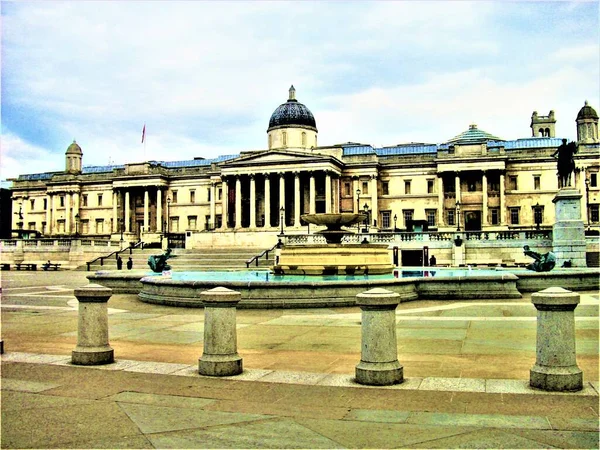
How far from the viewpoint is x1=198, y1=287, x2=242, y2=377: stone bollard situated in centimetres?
1001

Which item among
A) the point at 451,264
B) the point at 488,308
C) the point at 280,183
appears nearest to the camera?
the point at 488,308

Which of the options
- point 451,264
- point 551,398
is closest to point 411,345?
point 551,398

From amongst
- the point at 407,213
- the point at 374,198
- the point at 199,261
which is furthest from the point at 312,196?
the point at 199,261

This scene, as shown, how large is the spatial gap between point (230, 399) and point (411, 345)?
210 inches

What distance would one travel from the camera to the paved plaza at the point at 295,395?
672cm

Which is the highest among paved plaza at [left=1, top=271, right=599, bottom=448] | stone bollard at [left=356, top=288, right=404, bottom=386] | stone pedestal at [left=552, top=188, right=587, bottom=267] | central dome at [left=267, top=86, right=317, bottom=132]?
central dome at [left=267, top=86, right=317, bottom=132]

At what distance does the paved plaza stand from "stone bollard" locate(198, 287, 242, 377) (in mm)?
235

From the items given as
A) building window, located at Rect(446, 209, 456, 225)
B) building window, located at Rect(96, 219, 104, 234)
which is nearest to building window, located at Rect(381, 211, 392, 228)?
building window, located at Rect(446, 209, 456, 225)

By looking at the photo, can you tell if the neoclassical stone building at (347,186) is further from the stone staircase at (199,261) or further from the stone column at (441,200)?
the stone staircase at (199,261)

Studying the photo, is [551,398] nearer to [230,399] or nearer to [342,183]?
[230,399]

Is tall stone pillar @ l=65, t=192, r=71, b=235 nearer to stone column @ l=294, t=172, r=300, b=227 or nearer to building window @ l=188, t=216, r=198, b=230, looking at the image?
building window @ l=188, t=216, r=198, b=230

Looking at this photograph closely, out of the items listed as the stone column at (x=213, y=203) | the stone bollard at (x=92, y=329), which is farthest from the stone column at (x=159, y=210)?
the stone bollard at (x=92, y=329)

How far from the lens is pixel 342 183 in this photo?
9419cm

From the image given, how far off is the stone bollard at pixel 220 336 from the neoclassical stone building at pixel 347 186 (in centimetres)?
→ 6719
